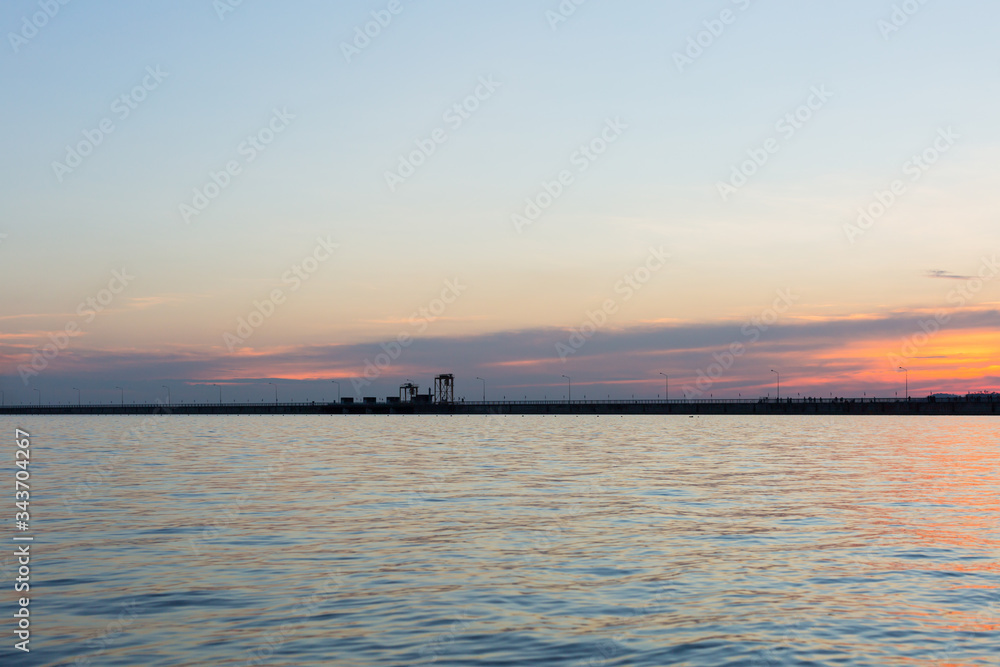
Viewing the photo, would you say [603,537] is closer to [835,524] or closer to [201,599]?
[835,524]

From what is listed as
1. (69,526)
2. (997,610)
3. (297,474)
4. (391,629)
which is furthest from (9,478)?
(997,610)

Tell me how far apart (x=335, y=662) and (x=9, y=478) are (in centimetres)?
4096

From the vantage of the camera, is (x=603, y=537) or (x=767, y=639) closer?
(x=767, y=639)

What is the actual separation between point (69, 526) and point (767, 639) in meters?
23.4

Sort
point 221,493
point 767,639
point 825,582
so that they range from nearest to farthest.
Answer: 1. point 767,639
2. point 825,582
3. point 221,493

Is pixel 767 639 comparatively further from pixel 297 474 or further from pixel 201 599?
pixel 297 474

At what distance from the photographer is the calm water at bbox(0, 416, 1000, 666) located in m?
15.8

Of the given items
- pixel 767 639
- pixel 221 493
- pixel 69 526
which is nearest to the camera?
pixel 767 639

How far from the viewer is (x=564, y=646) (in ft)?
51.5

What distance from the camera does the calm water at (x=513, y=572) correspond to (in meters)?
15.8

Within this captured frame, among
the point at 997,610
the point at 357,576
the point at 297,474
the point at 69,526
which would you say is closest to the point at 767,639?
the point at 997,610

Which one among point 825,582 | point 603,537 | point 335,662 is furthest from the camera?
point 603,537

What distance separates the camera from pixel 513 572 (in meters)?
22.2

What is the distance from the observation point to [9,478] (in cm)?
4884
